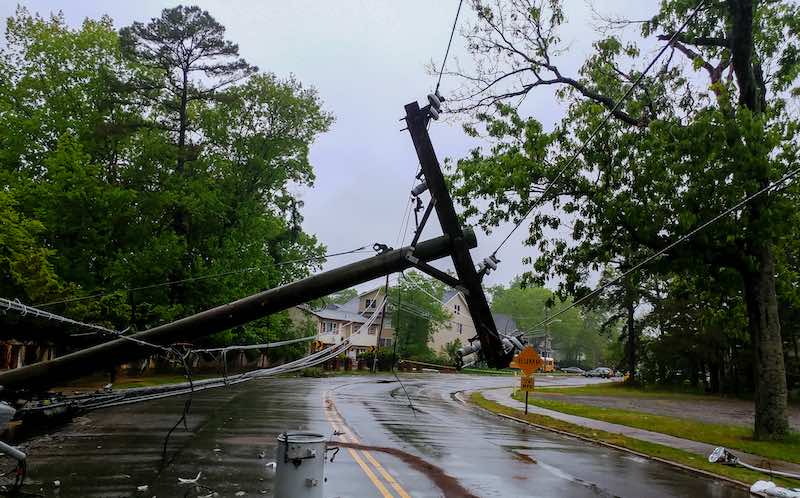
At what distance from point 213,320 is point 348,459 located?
4.51 m

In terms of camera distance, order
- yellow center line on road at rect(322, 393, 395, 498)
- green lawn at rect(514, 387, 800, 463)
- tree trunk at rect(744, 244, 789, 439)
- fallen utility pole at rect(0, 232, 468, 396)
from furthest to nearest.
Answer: tree trunk at rect(744, 244, 789, 439) < green lawn at rect(514, 387, 800, 463) < yellow center line on road at rect(322, 393, 395, 498) < fallen utility pole at rect(0, 232, 468, 396)

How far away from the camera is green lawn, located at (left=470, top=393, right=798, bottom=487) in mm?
12133

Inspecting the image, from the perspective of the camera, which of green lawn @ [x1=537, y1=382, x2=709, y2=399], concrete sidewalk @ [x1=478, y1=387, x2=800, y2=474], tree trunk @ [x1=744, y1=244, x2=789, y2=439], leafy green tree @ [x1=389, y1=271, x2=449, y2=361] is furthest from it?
leafy green tree @ [x1=389, y1=271, x2=449, y2=361]

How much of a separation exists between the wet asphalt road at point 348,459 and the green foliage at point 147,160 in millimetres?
13513

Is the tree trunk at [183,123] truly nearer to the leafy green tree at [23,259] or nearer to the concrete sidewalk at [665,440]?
the leafy green tree at [23,259]

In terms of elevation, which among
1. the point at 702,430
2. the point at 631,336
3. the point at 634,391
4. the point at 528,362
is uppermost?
the point at 631,336

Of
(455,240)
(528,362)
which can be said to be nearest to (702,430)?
(528,362)

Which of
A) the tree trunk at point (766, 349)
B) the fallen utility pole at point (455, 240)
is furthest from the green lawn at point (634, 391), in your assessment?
the fallen utility pole at point (455, 240)

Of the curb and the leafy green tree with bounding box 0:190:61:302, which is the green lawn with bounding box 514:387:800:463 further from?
the leafy green tree with bounding box 0:190:61:302

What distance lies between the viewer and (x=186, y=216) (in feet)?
123

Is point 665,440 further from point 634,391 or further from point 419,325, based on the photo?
point 419,325

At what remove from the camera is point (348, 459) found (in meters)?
11.2

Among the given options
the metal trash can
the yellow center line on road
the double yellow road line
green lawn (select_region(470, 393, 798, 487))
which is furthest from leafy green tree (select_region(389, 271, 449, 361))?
the metal trash can

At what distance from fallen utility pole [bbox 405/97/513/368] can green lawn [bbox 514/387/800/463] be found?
383 inches
